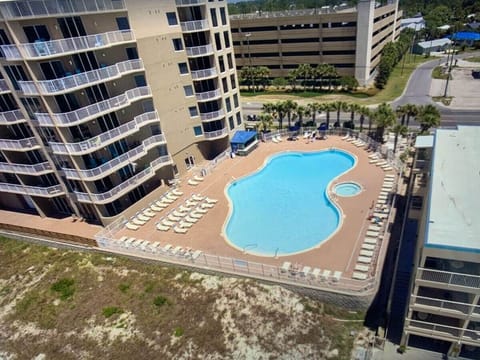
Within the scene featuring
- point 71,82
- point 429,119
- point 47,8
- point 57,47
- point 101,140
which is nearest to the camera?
point 47,8

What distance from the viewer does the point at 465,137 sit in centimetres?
2617

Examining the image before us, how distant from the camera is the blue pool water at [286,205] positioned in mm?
30922

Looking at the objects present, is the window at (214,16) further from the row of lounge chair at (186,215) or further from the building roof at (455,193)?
the building roof at (455,193)

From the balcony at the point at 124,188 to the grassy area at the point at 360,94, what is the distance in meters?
47.5

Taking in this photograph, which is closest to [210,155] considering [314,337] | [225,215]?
[225,215]

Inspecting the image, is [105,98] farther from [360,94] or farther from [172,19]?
[360,94]

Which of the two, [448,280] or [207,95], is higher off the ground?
[207,95]

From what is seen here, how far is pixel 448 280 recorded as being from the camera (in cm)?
1728

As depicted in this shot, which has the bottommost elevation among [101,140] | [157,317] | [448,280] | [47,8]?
[157,317]

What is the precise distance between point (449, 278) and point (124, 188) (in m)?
30.6

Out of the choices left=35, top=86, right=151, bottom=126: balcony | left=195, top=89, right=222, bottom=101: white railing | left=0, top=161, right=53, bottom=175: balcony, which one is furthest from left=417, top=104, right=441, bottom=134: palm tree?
left=0, top=161, right=53, bottom=175: balcony

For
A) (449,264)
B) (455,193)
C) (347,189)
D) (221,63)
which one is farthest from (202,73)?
(449,264)

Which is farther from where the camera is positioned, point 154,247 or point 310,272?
point 154,247

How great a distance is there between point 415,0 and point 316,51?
5929 inches
